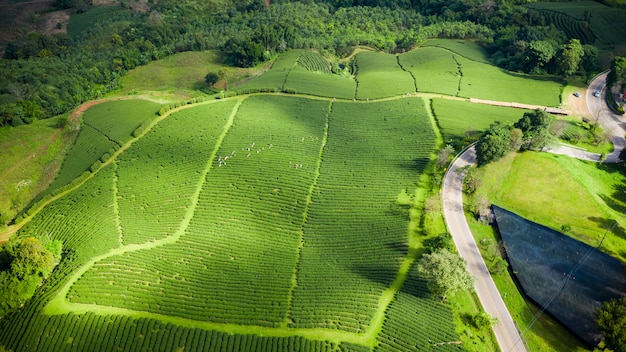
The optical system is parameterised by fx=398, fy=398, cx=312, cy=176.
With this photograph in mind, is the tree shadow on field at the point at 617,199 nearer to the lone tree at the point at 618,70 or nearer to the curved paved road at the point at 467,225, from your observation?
the curved paved road at the point at 467,225

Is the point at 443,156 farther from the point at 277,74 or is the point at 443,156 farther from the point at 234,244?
the point at 277,74

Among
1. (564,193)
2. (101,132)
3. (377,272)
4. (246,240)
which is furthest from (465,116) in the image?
(101,132)

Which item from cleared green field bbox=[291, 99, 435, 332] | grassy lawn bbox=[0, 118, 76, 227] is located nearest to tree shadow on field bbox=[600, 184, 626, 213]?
cleared green field bbox=[291, 99, 435, 332]

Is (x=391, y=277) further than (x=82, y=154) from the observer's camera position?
No

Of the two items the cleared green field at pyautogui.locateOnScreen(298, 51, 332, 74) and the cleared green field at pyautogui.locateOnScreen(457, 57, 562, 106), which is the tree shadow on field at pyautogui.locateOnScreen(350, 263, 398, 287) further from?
the cleared green field at pyautogui.locateOnScreen(298, 51, 332, 74)

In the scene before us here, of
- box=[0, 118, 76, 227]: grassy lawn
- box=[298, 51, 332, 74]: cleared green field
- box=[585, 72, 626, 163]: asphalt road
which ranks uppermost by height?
box=[585, 72, 626, 163]: asphalt road

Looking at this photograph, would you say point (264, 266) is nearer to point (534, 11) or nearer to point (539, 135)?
point (539, 135)
